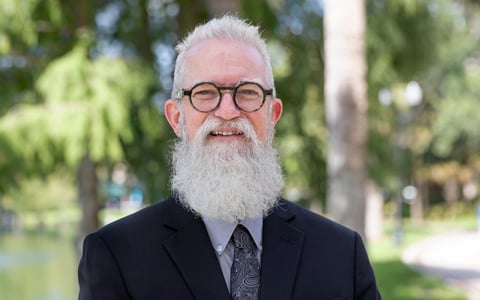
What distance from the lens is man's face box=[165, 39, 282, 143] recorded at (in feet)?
6.98

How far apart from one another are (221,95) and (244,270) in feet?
1.58

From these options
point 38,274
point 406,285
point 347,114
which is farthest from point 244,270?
point 38,274

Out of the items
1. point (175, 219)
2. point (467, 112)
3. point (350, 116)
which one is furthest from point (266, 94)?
point (467, 112)

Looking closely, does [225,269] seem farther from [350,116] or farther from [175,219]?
[350,116]

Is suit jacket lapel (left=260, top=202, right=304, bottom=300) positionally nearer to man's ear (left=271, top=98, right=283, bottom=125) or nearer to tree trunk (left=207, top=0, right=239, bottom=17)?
man's ear (left=271, top=98, right=283, bottom=125)

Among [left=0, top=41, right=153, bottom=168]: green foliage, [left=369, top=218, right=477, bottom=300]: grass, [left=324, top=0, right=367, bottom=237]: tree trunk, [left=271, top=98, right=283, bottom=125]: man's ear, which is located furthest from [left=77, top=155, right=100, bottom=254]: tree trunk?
[left=271, top=98, right=283, bottom=125]: man's ear

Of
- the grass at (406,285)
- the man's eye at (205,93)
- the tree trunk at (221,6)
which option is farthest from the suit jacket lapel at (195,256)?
the grass at (406,285)

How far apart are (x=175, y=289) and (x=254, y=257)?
9.4 inches

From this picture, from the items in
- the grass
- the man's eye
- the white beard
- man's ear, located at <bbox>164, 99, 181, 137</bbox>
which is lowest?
Answer: the grass

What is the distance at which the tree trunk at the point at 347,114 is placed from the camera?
775cm

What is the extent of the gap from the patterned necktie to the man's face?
29cm

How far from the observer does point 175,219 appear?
87.7 inches

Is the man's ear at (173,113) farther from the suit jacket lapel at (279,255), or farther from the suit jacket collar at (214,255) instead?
the suit jacket lapel at (279,255)

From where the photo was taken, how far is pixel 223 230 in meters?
2.21
